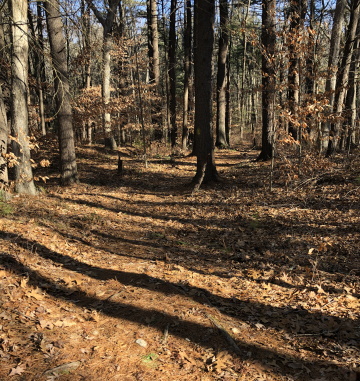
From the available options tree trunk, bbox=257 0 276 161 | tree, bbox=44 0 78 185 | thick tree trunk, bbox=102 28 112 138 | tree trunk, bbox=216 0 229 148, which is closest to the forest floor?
tree, bbox=44 0 78 185

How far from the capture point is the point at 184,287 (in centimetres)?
516

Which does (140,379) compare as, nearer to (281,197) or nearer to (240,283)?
(240,283)

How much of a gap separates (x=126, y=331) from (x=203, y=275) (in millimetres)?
2168

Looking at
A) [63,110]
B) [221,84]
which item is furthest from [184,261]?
[221,84]

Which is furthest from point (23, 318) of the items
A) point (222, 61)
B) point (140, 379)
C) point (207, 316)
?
point (222, 61)

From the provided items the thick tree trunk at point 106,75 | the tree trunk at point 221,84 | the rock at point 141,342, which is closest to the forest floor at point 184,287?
the rock at point 141,342

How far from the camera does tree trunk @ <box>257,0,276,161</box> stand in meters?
9.25

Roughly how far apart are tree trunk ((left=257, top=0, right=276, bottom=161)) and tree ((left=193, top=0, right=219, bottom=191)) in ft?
6.08

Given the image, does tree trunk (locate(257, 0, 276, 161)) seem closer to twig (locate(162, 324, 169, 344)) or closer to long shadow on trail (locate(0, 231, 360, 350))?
long shadow on trail (locate(0, 231, 360, 350))

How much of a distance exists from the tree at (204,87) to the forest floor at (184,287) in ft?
5.62

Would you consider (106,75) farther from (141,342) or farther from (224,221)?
(141,342)

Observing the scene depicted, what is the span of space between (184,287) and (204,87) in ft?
25.6

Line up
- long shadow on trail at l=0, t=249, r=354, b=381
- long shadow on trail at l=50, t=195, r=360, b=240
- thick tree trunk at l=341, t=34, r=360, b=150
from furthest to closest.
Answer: thick tree trunk at l=341, t=34, r=360, b=150 → long shadow on trail at l=50, t=195, r=360, b=240 → long shadow on trail at l=0, t=249, r=354, b=381

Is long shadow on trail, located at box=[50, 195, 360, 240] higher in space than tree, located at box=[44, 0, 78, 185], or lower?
lower
